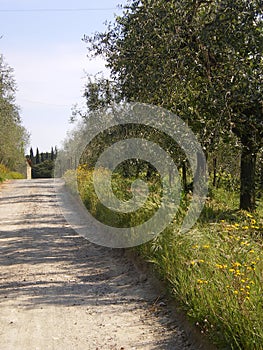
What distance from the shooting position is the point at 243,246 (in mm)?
7324

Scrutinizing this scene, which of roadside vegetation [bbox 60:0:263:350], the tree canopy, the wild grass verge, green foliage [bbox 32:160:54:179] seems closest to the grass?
roadside vegetation [bbox 60:0:263:350]

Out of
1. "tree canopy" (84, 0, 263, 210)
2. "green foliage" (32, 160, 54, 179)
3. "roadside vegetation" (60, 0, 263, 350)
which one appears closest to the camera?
"roadside vegetation" (60, 0, 263, 350)

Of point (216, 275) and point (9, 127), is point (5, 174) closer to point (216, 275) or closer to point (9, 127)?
point (9, 127)

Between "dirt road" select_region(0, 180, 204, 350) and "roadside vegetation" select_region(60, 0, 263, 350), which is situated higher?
"roadside vegetation" select_region(60, 0, 263, 350)

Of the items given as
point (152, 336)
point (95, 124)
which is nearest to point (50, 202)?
point (95, 124)

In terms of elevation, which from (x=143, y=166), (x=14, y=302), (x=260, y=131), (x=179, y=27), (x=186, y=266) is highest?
(x=179, y=27)

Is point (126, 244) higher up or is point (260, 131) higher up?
point (260, 131)

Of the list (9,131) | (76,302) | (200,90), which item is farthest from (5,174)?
(76,302)

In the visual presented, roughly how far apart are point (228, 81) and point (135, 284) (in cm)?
350

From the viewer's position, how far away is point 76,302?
7.11 meters

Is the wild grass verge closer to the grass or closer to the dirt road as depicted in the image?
the dirt road

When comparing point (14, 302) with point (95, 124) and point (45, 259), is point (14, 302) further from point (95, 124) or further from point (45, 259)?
point (95, 124)

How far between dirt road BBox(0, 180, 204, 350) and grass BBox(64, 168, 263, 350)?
368 mm

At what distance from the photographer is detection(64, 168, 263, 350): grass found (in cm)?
481
